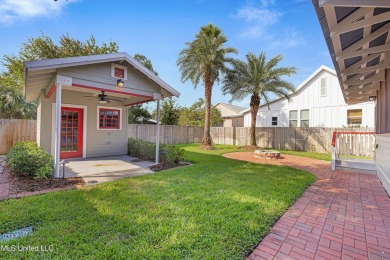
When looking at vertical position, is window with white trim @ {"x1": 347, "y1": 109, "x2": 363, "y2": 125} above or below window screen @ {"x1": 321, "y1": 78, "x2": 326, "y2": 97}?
below

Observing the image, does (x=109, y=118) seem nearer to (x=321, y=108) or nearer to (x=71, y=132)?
(x=71, y=132)

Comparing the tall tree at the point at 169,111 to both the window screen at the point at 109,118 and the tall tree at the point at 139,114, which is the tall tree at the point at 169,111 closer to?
the tall tree at the point at 139,114

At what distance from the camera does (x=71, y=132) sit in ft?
27.0

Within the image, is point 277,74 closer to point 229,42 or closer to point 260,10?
Answer: point 229,42

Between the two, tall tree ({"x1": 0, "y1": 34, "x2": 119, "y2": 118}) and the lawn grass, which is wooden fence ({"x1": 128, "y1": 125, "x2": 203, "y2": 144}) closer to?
tall tree ({"x1": 0, "y1": 34, "x2": 119, "y2": 118})


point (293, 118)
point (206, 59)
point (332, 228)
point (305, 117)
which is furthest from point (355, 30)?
point (293, 118)

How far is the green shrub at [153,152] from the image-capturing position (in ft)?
24.9

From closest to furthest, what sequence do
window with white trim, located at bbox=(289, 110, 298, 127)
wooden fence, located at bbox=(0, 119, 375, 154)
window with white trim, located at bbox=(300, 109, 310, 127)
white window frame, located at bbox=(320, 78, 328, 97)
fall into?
1. wooden fence, located at bbox=(0, 119, 375, 154)
2. white window frame, located at bbox=(320, 78, 328, 97)
3. window with white trim, located at bbox=(300, 109, 310, 127)
4. window with white trim, located at bbox=(289, 110, 298, 127)

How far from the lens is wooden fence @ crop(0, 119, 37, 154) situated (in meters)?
9.66

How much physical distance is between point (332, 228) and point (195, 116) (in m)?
22.1

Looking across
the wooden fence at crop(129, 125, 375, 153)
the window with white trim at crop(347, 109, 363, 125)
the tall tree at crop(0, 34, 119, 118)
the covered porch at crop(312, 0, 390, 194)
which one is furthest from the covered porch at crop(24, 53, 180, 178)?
the window with white trim at crop(347, 109, 363, 125)

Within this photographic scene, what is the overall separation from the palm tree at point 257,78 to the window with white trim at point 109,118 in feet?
29.3

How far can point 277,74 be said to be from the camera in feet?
46.8

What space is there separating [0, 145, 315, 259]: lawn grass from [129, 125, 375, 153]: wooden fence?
35.7 feet
